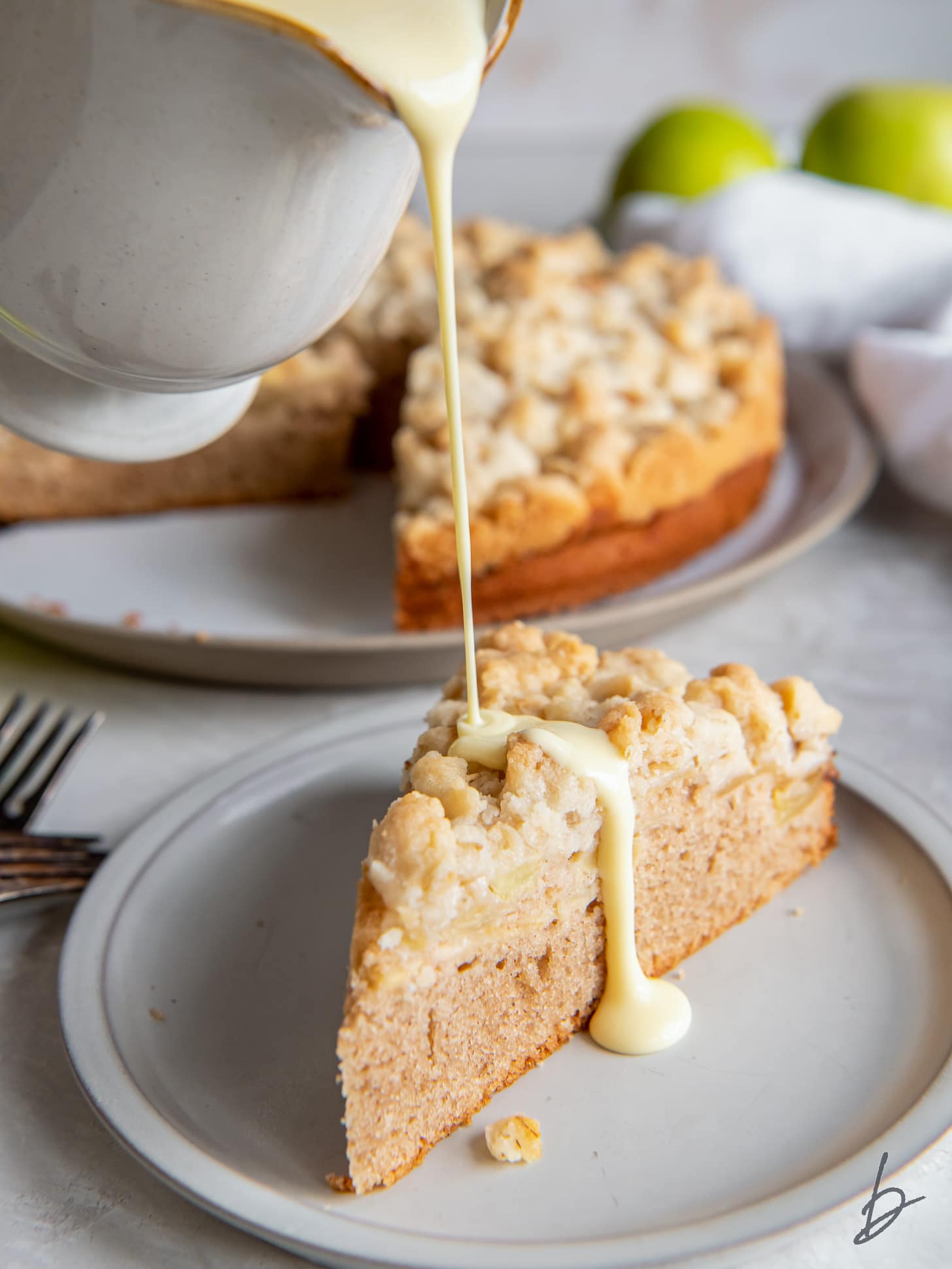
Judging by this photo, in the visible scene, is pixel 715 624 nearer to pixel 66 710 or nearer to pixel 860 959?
pixel 860 959

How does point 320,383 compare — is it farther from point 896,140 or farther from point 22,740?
point 896,140

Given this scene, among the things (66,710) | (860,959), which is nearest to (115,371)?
(66,710)

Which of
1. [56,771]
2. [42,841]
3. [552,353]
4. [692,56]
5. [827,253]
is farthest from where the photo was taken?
[692,56]

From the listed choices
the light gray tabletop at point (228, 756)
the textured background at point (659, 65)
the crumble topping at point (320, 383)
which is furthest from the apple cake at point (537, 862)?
the textured background at point (659, 65)

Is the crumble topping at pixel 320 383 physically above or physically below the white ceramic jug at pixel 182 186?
below

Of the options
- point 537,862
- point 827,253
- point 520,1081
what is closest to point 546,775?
point 537,862

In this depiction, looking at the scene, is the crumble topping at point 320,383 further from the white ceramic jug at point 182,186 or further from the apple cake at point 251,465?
the white ceramic jug at point 182,186
